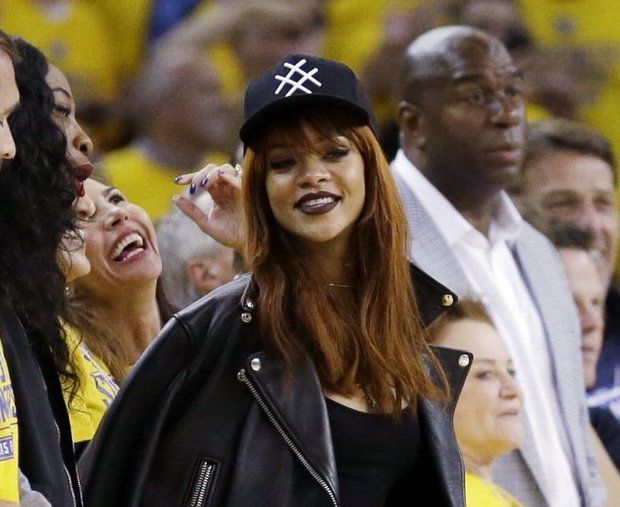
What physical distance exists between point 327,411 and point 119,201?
1.05 meters

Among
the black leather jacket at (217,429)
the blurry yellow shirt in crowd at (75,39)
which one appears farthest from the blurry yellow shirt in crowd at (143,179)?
the black leather jacket at (217,429)

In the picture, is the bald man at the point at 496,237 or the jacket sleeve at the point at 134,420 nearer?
the jacket sleeve at the point at 134,420

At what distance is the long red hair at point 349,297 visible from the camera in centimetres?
278

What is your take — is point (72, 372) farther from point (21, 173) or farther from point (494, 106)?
point (494, 106)

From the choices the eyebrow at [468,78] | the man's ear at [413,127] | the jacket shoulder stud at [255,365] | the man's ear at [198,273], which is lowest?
the jacket shoulder stud at [255,365]

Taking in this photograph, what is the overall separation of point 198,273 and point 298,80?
1582 millimetres

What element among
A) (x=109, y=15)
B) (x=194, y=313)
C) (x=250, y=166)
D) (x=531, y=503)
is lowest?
(x=531, y=503)

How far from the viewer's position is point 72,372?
8.86ft

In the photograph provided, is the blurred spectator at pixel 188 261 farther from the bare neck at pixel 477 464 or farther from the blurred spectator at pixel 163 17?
the blurred spectator at pixel 163 17

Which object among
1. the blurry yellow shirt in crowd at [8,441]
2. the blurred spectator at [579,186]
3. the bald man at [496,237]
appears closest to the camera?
the blurry yellow shirt in crowd at [8,441]

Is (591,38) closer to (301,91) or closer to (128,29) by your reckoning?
(128,29)

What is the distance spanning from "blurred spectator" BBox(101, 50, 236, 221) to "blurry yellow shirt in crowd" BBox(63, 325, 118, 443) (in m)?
1.87

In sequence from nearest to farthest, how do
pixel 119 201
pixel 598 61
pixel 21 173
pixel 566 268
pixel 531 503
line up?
pixel 21 173 → pixel 119 201 → pixel 531 503 → pixel 566 268 → pixel 598 61

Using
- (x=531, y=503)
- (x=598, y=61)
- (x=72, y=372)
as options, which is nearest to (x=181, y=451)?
(x=72, y=372)
